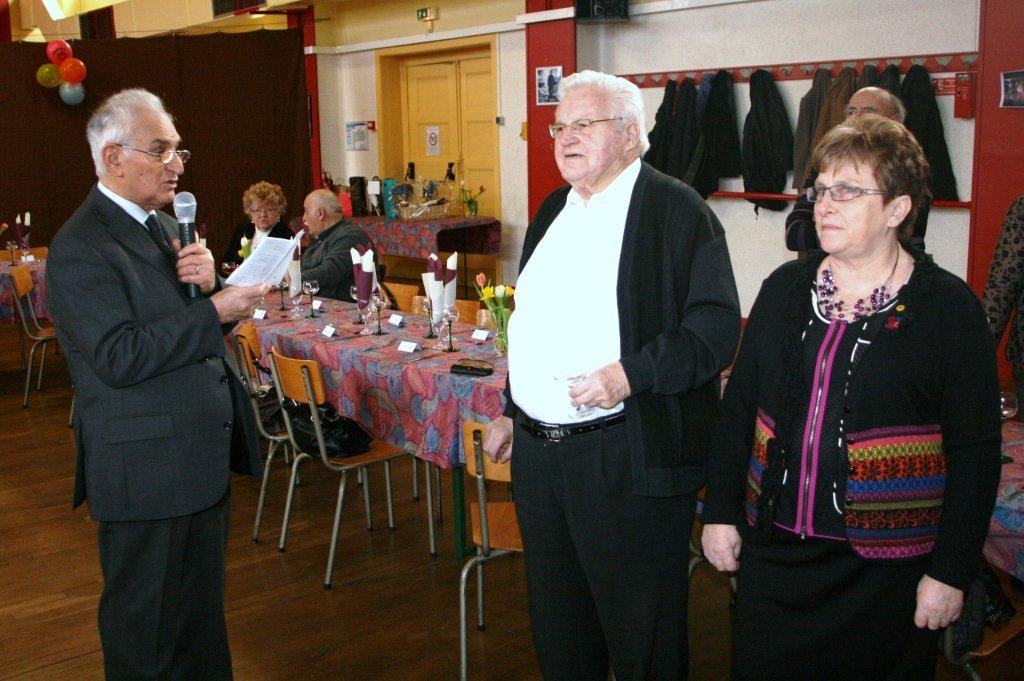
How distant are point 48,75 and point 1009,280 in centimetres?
890

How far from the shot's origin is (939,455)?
1671 millimetres

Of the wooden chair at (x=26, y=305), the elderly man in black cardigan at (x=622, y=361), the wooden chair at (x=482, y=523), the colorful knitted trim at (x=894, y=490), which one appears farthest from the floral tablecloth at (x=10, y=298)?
the colorful knitted trim at (x=894, y=490)

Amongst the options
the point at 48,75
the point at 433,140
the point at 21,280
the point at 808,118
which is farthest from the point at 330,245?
the point at 48,75

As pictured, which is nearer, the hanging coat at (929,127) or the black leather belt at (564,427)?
the black leather belt at (564,427)

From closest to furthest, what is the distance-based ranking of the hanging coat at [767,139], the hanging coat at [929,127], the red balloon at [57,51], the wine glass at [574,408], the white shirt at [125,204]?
1. the wine glass at [574,408]
2. the white shirt at [125,204]
3. the hanging coat at [929,127]
4. the hanging coat at [767,139]
5. the red balloon at [57,51]

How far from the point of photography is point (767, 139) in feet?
21.9

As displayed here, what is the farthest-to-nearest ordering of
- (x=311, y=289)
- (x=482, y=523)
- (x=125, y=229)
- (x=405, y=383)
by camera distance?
(x=311, y=289) → (x=405, y=383) → (x=482, y=523) → (x=125, y=229)

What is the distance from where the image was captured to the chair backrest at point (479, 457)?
2.64 m

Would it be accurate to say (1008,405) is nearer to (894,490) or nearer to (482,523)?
(894,490)

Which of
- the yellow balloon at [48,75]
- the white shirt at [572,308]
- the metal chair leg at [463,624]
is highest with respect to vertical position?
the yellow balloon at [48,75]

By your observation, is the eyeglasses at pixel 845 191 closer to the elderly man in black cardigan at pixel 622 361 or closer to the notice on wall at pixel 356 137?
the elderly man in black cardigan at pixel 622 361

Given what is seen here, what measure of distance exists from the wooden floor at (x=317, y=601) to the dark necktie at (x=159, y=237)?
1.34 metres

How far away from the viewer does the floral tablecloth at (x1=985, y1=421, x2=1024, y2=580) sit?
2055 mm

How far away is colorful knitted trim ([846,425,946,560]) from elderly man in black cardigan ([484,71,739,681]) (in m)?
0.38
